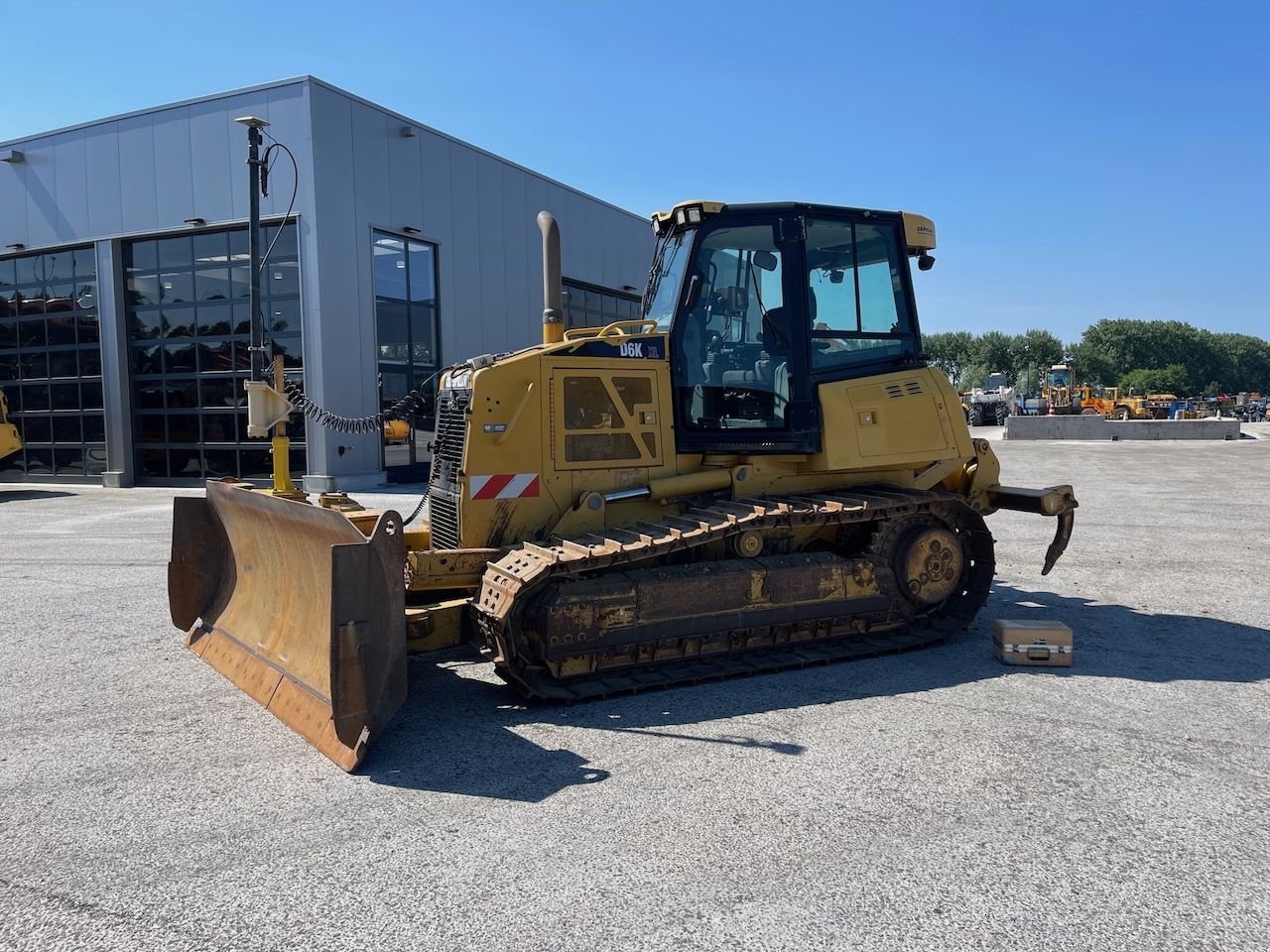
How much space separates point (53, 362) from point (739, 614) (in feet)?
72.4

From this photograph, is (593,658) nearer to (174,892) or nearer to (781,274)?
(174,892)

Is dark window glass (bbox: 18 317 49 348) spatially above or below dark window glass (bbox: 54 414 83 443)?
above

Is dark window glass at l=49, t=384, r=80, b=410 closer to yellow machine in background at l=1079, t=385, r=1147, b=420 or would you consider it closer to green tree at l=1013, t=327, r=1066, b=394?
yellow machine in background at l=1079, t=385, r=1147, b=420

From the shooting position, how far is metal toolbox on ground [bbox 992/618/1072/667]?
19.7 feet

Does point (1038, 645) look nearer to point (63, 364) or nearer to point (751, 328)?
point (751, 328)

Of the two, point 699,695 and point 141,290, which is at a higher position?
point 141,290

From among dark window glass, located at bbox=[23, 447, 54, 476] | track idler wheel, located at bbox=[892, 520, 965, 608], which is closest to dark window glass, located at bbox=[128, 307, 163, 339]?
dark window glass, located at bbox=[23, 447, 54, 476]

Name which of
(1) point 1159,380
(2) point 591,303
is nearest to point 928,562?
(2) point 591,303

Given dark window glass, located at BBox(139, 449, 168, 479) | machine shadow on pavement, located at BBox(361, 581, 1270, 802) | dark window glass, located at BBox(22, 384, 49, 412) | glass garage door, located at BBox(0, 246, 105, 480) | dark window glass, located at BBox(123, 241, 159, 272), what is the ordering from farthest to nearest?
dark window glass, located at BBox(22, 384, 49, 412)
glass garage door, located at BBox(0, 246, 105, 480)
dark window glass, located at BBox(139, 449, 168, 479)
dark window glass, located at BBox(123, 241, 159, 272)
machine shadow on pavement, located at BBox(361, 581, 1270, 802)

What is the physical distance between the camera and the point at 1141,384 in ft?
321

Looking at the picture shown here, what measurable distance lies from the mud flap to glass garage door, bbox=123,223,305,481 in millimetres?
15177

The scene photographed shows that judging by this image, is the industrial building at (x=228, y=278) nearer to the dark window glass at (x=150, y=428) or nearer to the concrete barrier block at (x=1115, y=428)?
the dark window glass at (x=150, y=428)

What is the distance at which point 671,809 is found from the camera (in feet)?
13.0

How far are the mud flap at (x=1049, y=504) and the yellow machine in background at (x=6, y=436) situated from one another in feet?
69.5
